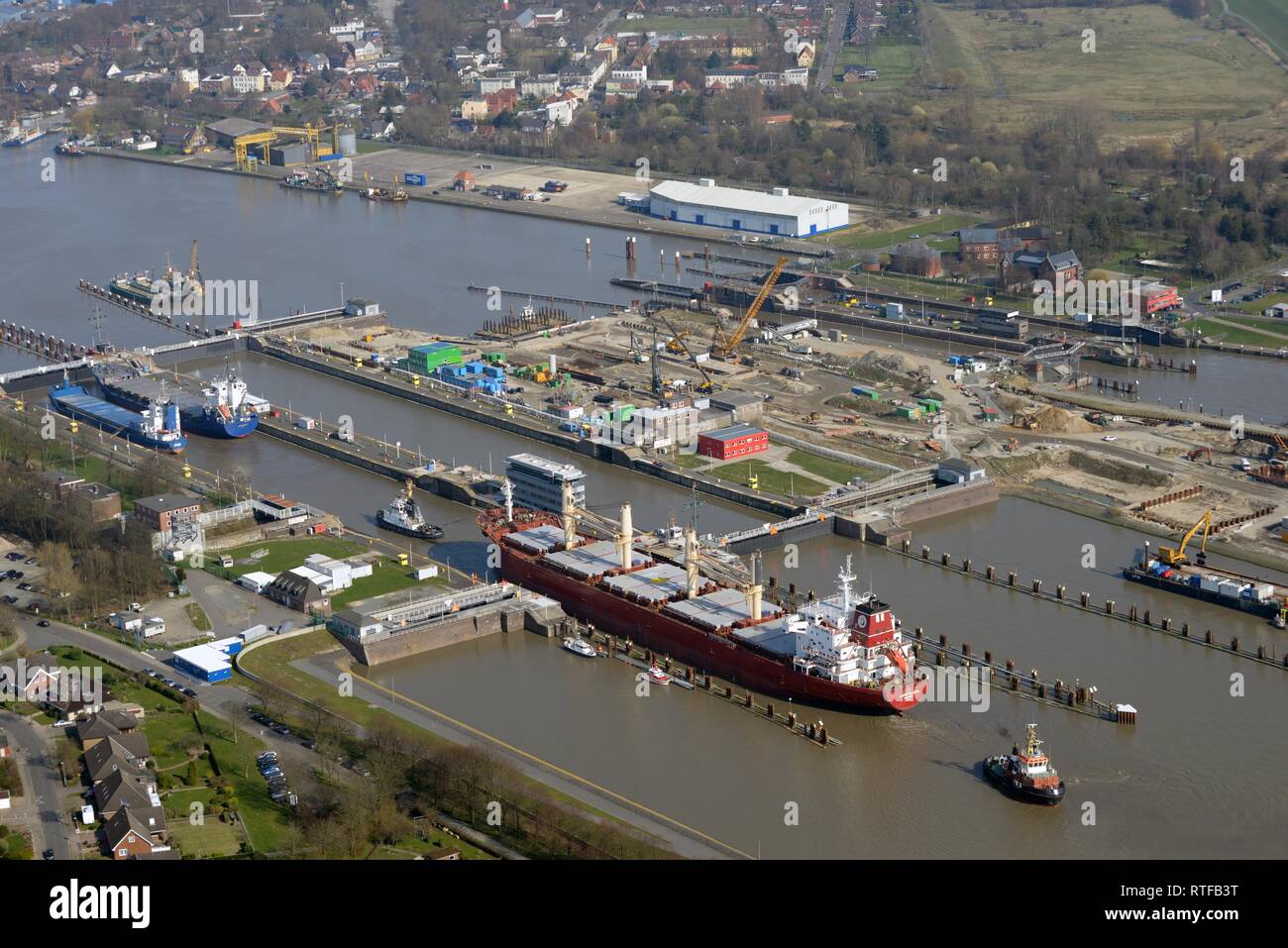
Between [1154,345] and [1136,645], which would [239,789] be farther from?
[1154,345]

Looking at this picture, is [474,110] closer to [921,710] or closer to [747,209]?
[747,209]

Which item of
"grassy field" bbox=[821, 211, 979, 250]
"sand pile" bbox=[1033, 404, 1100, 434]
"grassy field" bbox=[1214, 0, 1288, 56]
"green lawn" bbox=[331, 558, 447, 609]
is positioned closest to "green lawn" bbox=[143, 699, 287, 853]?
"green lawn" bbox=[331, 558, 447, 609]

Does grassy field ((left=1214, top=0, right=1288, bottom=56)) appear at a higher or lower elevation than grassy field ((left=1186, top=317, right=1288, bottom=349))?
higher

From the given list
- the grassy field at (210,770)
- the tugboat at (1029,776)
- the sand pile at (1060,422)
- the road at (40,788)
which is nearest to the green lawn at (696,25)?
the sand pile at (1060,422)

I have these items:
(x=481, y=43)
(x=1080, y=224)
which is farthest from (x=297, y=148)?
(x=1080, y=224)

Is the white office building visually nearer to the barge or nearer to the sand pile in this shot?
the barge
